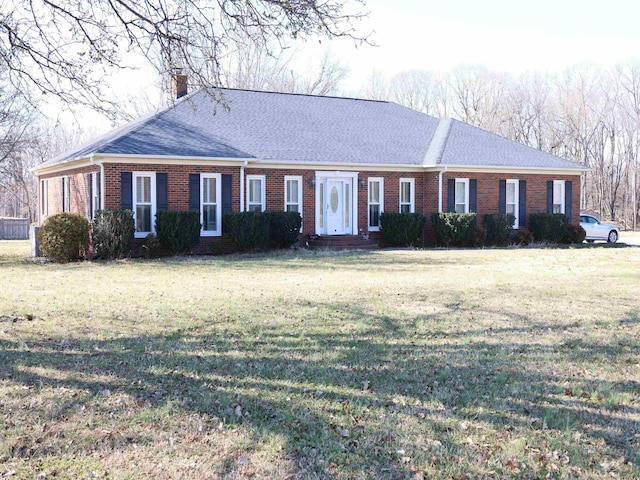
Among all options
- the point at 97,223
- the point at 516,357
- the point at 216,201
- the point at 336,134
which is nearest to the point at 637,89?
the point at 336,134

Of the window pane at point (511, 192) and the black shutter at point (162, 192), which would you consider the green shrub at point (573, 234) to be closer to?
the window pane at point (511, 192)

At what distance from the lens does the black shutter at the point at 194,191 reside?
21.1 meters

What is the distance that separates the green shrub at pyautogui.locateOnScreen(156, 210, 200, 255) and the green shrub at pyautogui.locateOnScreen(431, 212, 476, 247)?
8689 mm

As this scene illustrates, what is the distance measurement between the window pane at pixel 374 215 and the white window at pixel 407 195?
0.97m

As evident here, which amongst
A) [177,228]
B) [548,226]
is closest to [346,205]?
[177,228]

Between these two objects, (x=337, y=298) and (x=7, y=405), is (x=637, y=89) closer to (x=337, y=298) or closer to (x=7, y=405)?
(x=337, y=298)

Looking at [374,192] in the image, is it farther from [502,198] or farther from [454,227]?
[502,198]

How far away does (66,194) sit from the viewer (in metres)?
24.4

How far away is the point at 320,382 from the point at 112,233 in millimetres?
14157

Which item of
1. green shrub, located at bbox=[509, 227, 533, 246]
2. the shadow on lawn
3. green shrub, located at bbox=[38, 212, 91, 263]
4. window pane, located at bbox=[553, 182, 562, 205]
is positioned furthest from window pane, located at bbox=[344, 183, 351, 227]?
the shadow on lawn

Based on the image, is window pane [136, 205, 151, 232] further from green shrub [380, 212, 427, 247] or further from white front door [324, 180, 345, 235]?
green shrub [380, 212, 427, 247]

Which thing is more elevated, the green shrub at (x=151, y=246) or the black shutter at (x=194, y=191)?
the black shutter at (x=194, y=191)

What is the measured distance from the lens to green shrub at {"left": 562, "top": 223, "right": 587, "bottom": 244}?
26.1 metres

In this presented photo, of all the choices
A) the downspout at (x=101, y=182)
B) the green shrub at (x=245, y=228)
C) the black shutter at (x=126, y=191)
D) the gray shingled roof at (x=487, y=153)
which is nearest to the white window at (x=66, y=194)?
the downspout at (x=101, y=182)
